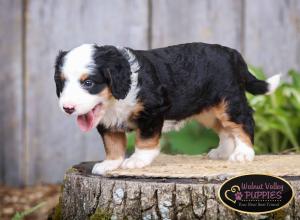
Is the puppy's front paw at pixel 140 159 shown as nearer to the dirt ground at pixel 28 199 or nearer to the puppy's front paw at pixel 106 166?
the puppy's front paw at pixel 106 166

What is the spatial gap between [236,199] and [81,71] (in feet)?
2.68

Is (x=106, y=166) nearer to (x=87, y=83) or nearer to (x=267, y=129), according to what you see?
(x=87, y=83)

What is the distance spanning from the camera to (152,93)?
3.09 metres

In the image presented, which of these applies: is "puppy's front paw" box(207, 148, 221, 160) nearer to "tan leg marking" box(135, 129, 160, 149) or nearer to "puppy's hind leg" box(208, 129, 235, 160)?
"puppy's hind leg" box(208, 129, 235, 160)

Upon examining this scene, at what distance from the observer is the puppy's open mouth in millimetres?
2984

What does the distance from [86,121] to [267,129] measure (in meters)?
2.05

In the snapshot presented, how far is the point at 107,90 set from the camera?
9.71ft

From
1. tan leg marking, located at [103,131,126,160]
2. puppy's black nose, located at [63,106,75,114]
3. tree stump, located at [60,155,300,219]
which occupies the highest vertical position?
puppy's black nose, located at [63,106,75,114]

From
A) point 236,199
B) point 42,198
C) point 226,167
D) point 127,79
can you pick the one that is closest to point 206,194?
point 236,199

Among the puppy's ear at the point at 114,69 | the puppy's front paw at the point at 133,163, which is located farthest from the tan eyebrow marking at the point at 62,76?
the puppy's front paw at the point at 133,163

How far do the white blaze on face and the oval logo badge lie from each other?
64cm

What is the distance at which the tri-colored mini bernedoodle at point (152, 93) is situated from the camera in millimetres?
2906

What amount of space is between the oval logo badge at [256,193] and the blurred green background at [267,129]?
184cm

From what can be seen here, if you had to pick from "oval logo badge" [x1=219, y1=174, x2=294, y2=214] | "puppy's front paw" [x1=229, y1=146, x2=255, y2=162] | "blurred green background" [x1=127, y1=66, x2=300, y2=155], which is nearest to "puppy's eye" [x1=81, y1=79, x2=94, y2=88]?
"oval logo badge" [x1=219, y1=174, x2=294, y2=214]
